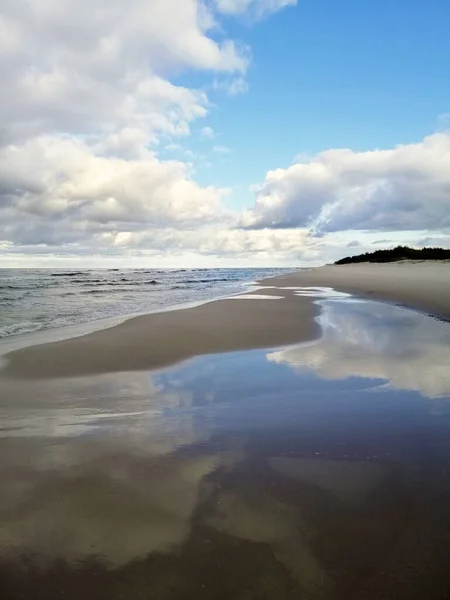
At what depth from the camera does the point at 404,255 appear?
5984cm

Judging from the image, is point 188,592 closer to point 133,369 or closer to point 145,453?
point 145,453

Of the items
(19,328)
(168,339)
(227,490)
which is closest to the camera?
(227,490)

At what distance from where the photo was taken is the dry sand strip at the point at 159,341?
24.2 feet

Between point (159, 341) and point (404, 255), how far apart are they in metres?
57.2

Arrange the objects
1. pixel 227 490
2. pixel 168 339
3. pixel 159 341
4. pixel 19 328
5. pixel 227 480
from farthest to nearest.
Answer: pixel 19 328
pixel 168 339
pixel 159 341
pixel 227 480
pixel 227 490

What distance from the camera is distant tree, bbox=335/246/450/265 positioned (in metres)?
50.9

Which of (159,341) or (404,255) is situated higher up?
(404,255)

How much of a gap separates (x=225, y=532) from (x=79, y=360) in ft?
18.7

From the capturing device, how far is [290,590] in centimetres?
223

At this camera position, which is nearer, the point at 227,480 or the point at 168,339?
the point at 227,480

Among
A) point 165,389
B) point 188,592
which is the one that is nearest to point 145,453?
point 188,592

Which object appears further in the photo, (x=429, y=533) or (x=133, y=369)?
(x=133, y=369)

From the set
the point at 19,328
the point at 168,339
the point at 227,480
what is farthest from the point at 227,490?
the point at 19,328

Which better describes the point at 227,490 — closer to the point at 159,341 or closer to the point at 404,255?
the point at 159,341
